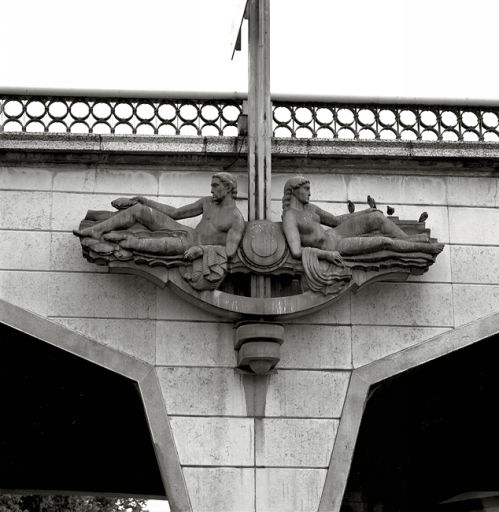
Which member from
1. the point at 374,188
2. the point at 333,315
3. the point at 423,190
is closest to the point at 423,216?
the point at 423,190

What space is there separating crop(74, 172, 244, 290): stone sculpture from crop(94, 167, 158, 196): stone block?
0.46 metres

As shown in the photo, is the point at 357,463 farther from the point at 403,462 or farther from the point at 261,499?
the point at 261,499

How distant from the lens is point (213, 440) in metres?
12.7

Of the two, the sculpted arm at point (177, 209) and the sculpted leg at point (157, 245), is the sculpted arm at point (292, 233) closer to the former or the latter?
the sculpted arm at point (177, 209)

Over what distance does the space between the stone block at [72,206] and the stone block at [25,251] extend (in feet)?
0.68

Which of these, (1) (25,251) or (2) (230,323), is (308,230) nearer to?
(2) (230,323)

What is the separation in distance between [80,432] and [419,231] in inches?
267

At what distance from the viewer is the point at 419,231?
1311cm

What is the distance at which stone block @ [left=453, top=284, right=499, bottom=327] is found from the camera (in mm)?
13345

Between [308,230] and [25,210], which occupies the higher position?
[25,210]

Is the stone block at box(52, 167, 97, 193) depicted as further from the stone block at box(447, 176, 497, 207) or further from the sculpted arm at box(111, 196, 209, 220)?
the stone block at box(447, 176, 497, 207)

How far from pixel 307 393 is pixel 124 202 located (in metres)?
2.65

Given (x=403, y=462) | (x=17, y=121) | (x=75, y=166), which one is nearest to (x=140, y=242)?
(x=75, y=166)

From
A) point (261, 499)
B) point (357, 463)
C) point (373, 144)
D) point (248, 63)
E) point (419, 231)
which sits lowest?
point (261, 499)
